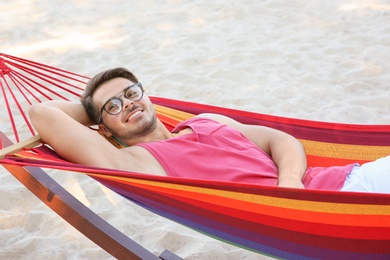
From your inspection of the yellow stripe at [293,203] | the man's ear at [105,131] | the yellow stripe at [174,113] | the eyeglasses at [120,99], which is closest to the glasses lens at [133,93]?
the eyeglasses at [120,99]

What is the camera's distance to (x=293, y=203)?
1.50 meters

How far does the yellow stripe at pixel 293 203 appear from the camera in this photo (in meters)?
1.47

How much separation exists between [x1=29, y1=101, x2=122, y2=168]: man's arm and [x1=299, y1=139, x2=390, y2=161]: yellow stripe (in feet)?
2.44

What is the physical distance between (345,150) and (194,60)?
2270 millimetres

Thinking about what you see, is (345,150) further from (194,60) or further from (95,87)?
Result: (194,60)

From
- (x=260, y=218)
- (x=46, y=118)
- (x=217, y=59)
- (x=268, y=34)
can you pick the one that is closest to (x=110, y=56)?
(x=217, y=59)

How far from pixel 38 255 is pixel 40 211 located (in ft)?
1.07

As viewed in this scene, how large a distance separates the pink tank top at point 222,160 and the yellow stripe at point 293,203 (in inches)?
13.0

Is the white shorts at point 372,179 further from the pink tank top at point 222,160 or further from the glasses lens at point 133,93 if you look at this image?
the glasses lens at point 133,93

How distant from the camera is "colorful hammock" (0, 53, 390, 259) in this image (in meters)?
1.48

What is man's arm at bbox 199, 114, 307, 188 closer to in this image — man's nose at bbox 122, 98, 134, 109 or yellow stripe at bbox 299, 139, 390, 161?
yellow stripe at bbox 299, 139, 390, 161

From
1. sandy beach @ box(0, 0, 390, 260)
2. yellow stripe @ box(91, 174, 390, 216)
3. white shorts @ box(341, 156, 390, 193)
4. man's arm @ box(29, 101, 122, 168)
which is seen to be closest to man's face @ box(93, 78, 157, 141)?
man's arm @ box(29, 101, 122, 168)

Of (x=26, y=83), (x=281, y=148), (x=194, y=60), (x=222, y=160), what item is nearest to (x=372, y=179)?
(x=281, y=148)

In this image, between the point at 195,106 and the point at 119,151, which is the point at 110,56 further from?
the point at 119,151
